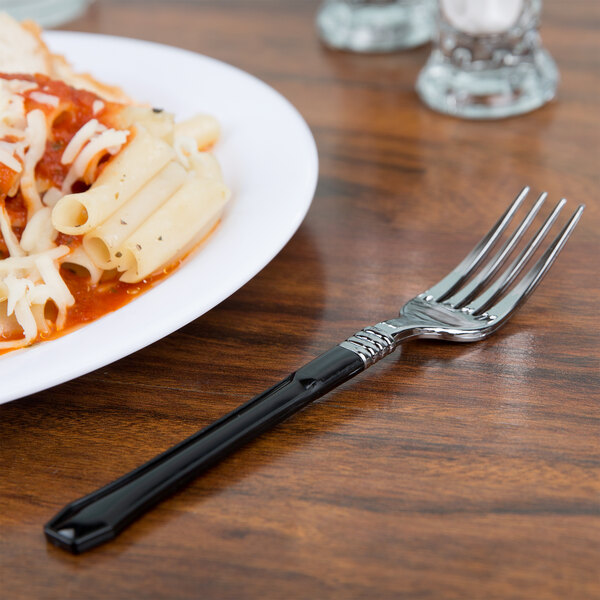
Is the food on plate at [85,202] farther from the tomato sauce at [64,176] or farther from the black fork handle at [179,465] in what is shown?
the black fork handle at [179,465]

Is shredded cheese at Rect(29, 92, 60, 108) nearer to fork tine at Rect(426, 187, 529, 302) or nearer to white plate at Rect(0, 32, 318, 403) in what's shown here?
white plate at Rect(0, 32, 318, 403)

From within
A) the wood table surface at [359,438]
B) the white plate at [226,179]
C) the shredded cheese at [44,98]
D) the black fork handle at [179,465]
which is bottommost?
the wood table surface at [359,438]

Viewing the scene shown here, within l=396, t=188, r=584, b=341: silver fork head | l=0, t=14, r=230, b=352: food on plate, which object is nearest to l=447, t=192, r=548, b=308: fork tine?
l=396, t=188, r=584, b=341: silver fork head

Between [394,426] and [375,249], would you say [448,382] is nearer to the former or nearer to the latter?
[394,426]

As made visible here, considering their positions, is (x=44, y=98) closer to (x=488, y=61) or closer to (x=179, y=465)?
(x=179, y=465)

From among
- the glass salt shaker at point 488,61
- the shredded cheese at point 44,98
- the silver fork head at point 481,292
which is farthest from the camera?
the glass salt shaker at point 488,61

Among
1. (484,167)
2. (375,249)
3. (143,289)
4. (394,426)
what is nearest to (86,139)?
(143,289)

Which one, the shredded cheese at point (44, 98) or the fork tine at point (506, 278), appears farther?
the shredded cheese at point (44, 98)

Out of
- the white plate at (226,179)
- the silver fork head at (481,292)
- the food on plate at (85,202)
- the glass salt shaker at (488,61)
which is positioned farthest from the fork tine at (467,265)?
the glass salt shaker at (488,61)
